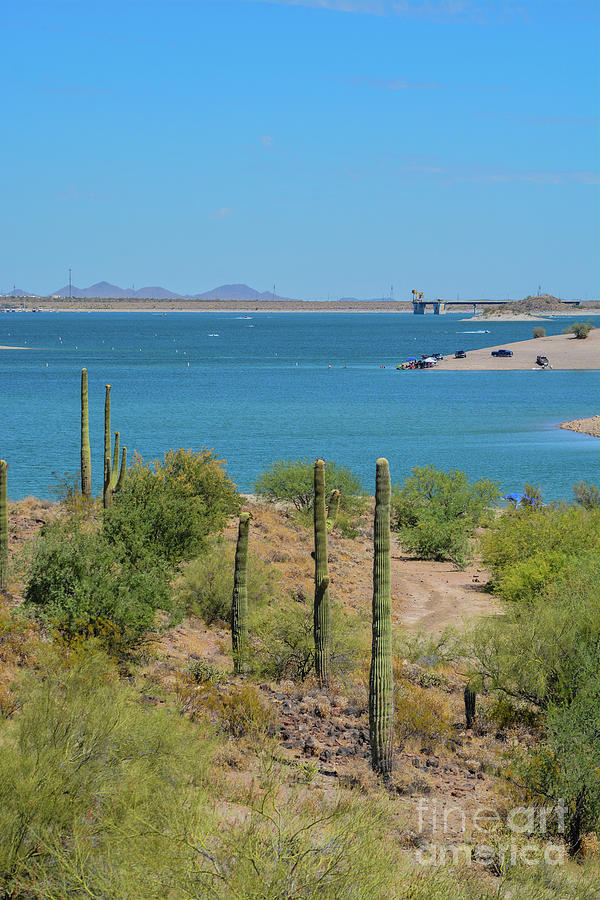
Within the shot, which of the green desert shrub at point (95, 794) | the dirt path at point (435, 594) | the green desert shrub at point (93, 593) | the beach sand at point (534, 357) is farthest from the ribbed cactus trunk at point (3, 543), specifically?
the beach sand at point (534, 357)

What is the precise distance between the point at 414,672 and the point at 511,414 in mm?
65778

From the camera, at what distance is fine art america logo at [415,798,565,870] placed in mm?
9630

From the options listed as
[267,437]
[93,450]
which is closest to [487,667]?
[93,450]

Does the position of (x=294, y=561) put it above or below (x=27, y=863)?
below

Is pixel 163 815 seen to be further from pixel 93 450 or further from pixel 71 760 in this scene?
pixel 93 450

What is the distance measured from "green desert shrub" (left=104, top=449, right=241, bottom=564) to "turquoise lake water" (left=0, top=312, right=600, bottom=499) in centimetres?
1350

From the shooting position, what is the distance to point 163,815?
328 inches

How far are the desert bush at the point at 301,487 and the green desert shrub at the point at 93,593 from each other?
2002 centimetres

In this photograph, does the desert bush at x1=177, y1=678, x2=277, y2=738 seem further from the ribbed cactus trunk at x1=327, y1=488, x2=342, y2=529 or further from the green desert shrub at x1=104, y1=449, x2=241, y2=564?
the ribbed cactus trunk at x1=327, y1=488, x2=342, y2=529

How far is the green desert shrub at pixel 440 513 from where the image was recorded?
33.6 meters

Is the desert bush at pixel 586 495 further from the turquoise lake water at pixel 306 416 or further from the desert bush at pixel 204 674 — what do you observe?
the desert bush at pixel 204 674

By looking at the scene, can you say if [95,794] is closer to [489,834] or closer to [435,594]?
[489,834]

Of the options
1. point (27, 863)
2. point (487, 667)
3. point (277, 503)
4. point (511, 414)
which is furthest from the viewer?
point (511, 414)

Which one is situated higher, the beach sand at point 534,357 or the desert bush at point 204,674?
the beach sand at point 534,357
